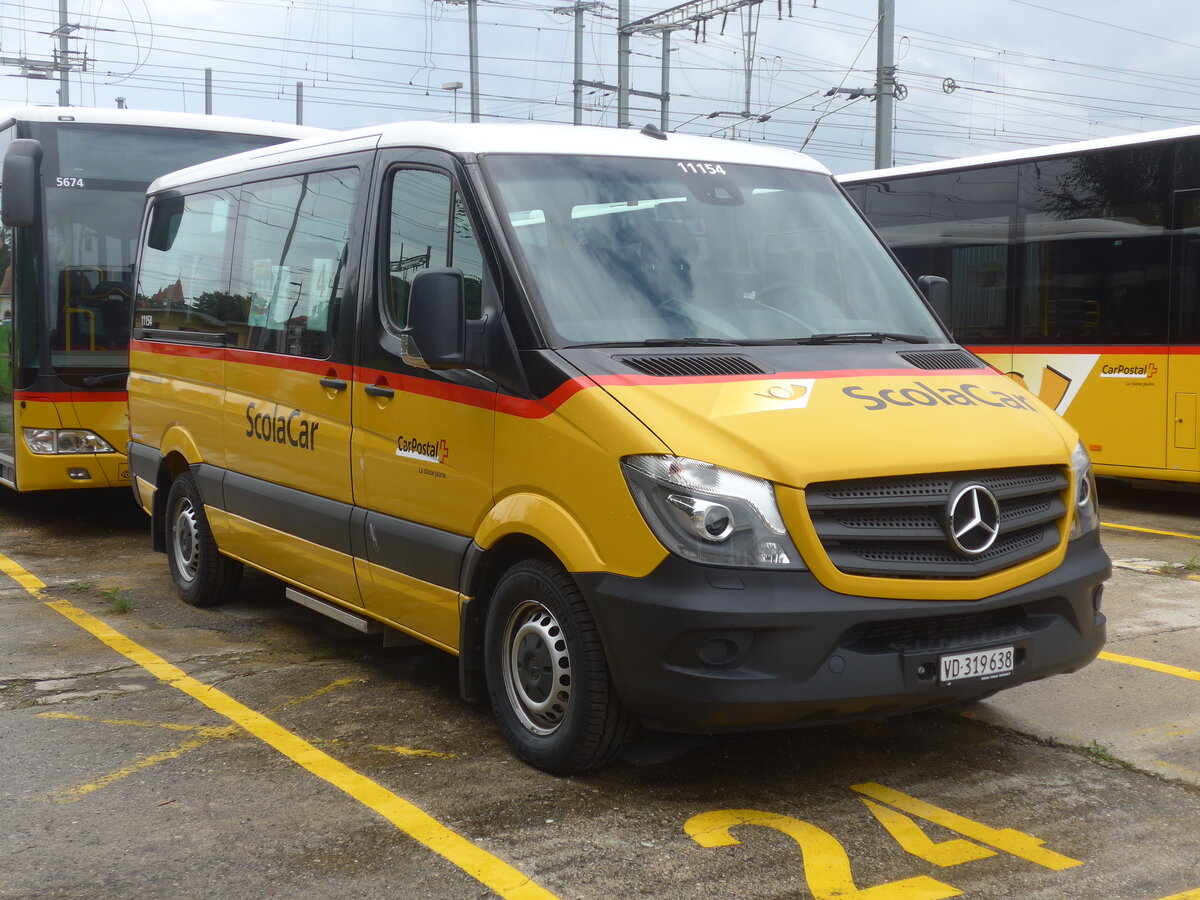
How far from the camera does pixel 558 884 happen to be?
3.89 meters

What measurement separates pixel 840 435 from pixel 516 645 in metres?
1.37

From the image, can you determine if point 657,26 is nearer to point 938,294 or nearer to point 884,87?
point 884,87

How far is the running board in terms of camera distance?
5984 millimetres

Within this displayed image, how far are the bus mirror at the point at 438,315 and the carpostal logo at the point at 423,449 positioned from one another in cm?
42

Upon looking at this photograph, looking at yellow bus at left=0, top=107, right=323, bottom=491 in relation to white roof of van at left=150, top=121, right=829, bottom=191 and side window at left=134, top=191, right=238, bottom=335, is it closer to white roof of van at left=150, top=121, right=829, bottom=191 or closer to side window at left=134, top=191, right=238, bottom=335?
side window at left=134, top=191, right=238, bottom=335

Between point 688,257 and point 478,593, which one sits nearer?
point 478,593

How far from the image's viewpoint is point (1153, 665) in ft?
20.6

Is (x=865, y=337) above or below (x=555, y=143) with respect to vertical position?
below

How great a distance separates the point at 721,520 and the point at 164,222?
210 inches

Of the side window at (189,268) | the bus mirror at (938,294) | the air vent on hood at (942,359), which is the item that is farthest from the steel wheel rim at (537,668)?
the side window at (189,268)

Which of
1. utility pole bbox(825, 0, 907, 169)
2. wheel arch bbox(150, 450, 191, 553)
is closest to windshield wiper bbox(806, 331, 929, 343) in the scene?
wheel arch bbox(150, 450, 191, 553)

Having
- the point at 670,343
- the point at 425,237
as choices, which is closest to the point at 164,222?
the point at 425,237

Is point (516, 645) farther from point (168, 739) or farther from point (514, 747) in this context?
point (168, 739)

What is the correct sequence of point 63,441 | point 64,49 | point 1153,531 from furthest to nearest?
point 64,49 < point 1153,531 < point 63,441
